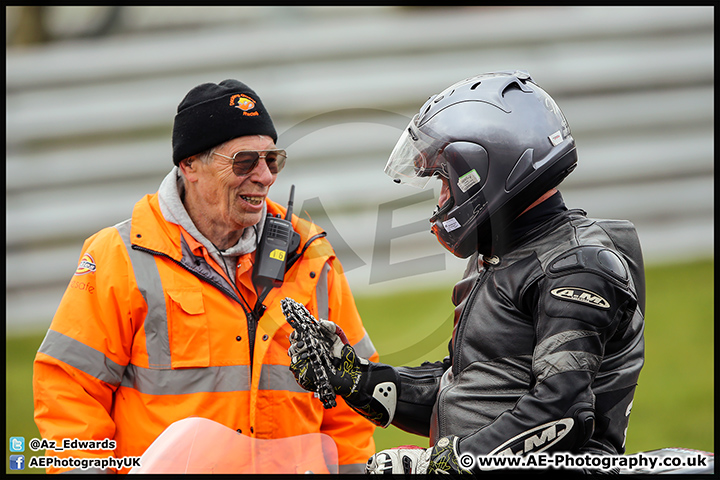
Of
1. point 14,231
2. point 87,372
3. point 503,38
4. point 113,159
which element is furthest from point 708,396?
point 14,231

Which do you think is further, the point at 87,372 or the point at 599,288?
the point at 87,372

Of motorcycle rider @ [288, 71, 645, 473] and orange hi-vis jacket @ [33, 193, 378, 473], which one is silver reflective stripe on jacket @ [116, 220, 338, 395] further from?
motorcycle rider @ [288, 71, 645, 473]

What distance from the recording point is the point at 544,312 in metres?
2.31

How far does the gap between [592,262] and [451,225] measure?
1.79 feet

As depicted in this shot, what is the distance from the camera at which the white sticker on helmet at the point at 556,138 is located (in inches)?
103

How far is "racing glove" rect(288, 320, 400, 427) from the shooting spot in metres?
2.78

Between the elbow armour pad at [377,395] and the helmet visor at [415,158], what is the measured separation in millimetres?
747

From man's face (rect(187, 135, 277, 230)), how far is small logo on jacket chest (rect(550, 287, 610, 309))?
1.77m

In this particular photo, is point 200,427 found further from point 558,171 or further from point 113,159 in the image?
point 113,159

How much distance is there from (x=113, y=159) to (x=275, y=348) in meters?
6.48

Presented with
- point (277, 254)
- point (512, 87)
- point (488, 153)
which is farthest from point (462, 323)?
point (277, 254)

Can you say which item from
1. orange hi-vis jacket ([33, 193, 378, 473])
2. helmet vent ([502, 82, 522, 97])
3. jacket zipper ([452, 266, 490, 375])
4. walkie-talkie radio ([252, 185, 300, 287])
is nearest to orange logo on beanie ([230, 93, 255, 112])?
walkie-talkie radio ([252, 185, 300, 287])

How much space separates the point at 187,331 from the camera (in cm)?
331

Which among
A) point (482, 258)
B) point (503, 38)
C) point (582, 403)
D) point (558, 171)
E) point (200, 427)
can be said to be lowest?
point (200, 427)
